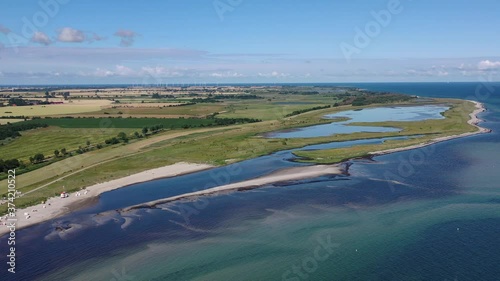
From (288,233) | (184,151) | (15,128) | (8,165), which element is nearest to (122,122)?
(15,128)

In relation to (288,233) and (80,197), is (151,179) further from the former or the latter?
(288,233)

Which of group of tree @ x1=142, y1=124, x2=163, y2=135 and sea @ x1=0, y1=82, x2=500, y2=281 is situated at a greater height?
group of tree @ x1=142, y1=124, x2=163, y2=135

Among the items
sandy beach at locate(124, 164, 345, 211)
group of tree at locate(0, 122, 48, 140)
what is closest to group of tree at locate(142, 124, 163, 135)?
group of tree at locate(0, 122, 48, 140)

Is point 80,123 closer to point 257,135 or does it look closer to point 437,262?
point 257,135

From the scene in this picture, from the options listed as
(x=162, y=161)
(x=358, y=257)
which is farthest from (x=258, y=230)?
(x=162, y=161)

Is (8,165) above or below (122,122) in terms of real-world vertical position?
below

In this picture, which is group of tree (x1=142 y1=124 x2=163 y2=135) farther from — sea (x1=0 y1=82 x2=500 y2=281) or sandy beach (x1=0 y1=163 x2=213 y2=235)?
sea (x1=0 y1=82 x2=500 y2=281)
